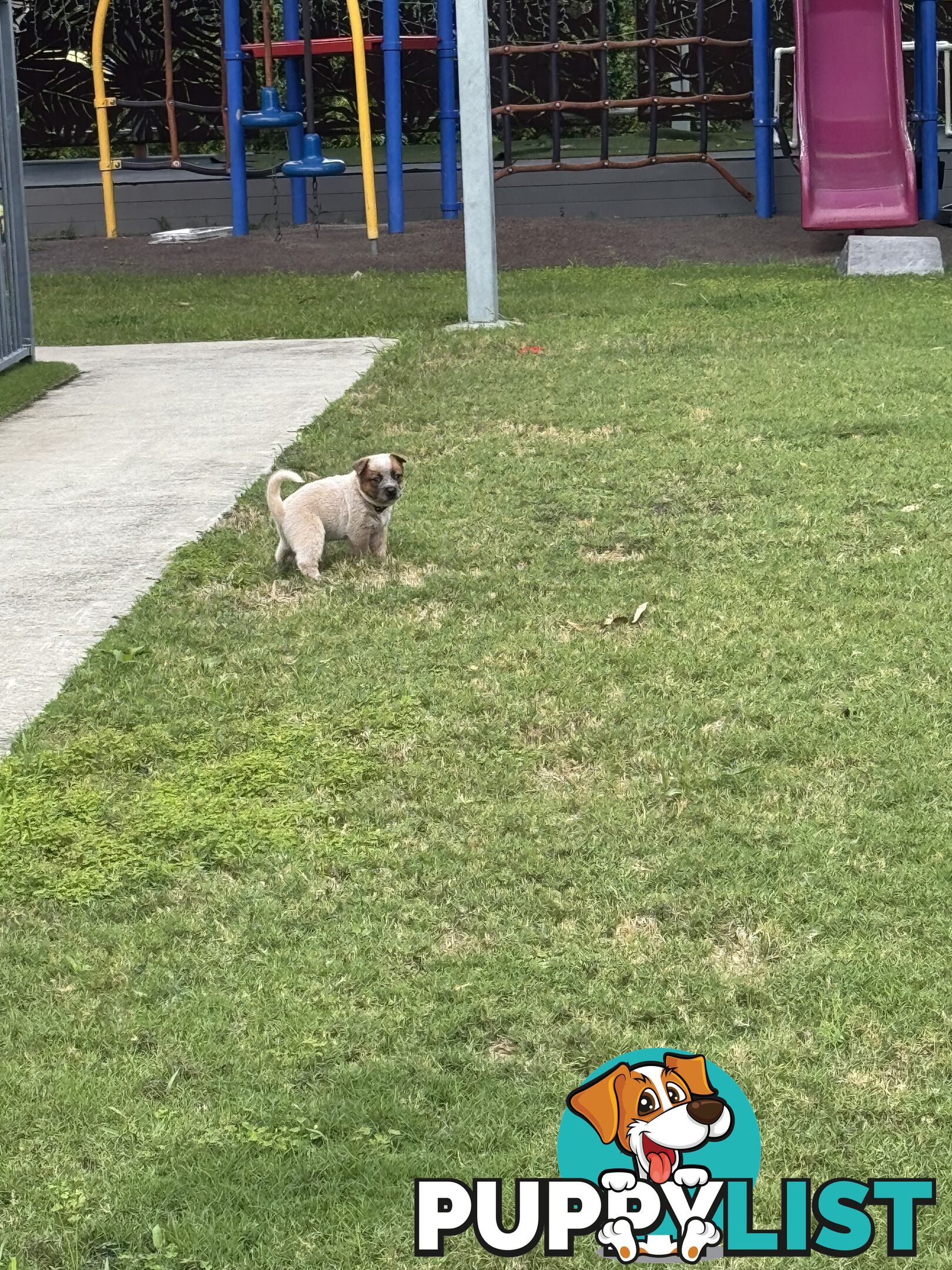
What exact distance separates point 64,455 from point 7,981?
5.34 metres

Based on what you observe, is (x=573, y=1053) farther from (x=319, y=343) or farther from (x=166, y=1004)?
(x=319, y=343)

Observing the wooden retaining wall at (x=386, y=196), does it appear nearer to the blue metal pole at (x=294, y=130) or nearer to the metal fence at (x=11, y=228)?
the blue metal pole at (x=294, y=130)

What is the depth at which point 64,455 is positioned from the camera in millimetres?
8312

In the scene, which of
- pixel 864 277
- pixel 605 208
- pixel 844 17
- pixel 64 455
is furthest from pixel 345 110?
pixel 64 455

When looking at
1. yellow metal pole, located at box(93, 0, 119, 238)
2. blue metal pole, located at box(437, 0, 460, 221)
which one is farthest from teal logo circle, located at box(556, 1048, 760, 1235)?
yellow metal pole, located at box(93, 0, 119, 238)

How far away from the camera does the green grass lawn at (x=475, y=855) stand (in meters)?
2.79

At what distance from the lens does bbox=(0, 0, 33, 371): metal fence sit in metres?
10.6

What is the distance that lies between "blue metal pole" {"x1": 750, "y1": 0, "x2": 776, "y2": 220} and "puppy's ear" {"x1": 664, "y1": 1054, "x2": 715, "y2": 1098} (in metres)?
15.2

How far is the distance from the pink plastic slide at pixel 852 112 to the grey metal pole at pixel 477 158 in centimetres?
471

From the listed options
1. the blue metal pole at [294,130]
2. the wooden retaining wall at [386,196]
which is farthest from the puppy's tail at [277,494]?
the wooden retaining wall at [386,196]

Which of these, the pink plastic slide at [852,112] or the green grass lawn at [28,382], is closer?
the green grass lawn at [28,382]

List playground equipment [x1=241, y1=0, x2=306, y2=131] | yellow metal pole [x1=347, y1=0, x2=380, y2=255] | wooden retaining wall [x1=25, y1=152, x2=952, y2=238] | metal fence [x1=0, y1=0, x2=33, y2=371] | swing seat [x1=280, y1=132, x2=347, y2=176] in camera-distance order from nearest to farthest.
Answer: metal fence [x1=0, y1=0, x2=33, y2=371], yellow metal pole [x1=347, y1=0, x2=380, y2=255], swing seat [x1=280, y1=132, x2=347, y2=176], playground equipment [x1=241, y1=0, x2=306, y2=131], wooden retaining wall [x1=25, y1=152, x2=952, y2=238]

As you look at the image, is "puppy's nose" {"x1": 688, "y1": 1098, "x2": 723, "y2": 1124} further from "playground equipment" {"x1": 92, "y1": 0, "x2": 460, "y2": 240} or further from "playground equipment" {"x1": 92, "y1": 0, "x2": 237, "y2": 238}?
"playground equipment" {"x1": 92, "y1": 0, "x2": 237, "y2": 238}
